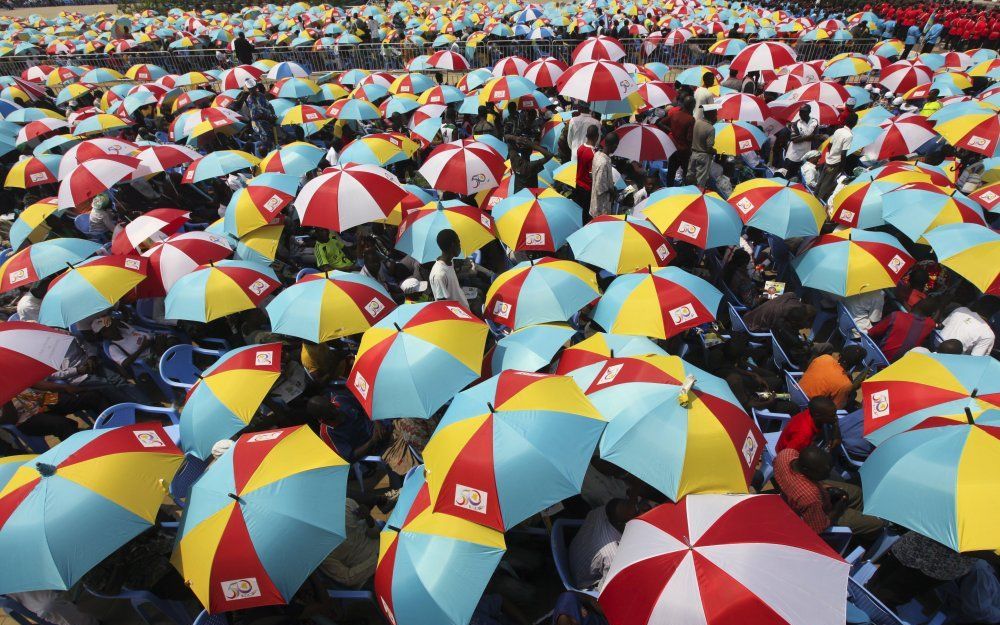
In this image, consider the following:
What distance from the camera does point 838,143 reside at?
8820mm

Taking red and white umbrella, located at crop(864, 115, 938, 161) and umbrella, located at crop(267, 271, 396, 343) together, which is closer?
umbrella, located at crop(267, 271, 396, 343)

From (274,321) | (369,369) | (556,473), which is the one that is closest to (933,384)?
(556,473)

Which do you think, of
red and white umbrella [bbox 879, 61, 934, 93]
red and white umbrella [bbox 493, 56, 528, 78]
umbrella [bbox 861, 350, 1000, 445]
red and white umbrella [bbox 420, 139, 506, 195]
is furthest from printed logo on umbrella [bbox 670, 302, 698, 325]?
red and white umbrella [bbox 879, 61, 934, 93]

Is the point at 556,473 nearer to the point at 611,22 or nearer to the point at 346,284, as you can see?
the point at 346,284

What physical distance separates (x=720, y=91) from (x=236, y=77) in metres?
13.2

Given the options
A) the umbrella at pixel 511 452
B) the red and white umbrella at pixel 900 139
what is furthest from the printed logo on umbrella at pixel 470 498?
the red and white umbrella at pixel 900 139

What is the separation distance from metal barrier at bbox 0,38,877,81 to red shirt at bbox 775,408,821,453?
19159 mm

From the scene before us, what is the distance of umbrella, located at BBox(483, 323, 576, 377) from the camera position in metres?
4.59

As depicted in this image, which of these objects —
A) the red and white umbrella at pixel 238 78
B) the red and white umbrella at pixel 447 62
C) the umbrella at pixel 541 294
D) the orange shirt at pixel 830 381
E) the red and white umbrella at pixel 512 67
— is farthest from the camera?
the red and white umbrella at pixel 447 62

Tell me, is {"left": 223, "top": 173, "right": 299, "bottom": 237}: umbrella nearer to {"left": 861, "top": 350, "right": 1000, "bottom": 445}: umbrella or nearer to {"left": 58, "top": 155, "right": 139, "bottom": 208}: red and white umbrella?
{"left": 58, "top": 155, "right": 139, "bottom": 208}: red and white umbrella

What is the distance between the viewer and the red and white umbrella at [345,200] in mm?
6664

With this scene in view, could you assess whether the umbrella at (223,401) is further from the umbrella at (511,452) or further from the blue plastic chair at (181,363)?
the umbrella at (511,452)

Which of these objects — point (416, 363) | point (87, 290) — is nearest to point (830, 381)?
point (416, 363)

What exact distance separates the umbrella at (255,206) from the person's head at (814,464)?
6.90 m
